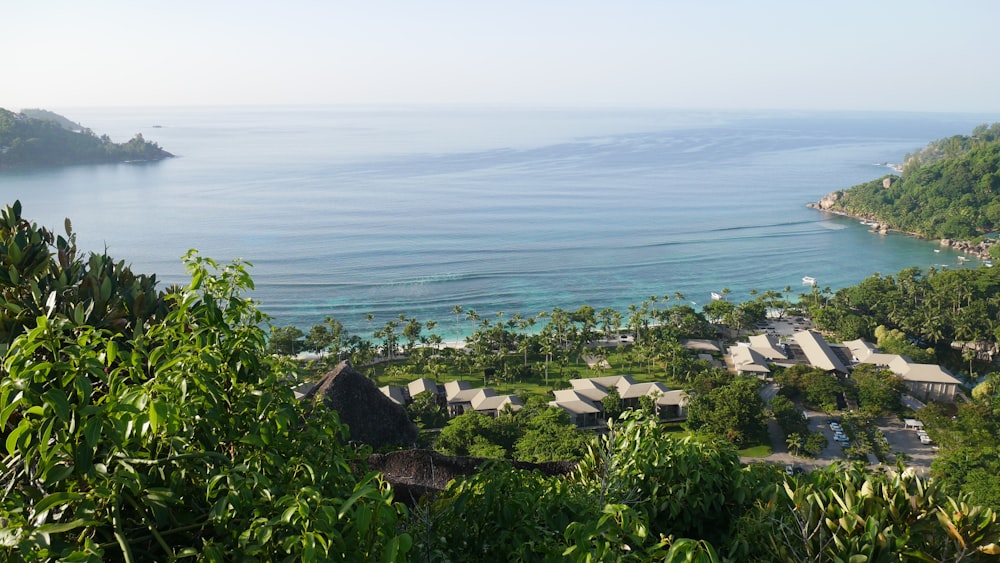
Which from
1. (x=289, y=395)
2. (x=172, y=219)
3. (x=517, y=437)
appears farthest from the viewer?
(x=172, y=219)

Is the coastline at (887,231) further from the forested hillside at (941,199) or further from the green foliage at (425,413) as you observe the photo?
the green foliage at (425,413)

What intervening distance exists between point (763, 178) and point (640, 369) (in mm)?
56960

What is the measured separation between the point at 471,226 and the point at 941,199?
118 ft

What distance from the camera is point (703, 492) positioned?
347cm

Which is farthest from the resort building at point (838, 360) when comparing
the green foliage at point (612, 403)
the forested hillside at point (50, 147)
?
the forested hillside at point (50, 147)

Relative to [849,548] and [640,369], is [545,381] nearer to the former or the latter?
[640,369]

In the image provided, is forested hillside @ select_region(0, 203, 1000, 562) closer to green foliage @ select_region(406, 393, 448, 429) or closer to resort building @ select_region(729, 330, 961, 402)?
green foliage @ select_region(406, 393, 448, 429)

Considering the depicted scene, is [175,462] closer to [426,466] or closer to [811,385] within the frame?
[426,466]

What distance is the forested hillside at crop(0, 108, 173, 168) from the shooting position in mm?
67500

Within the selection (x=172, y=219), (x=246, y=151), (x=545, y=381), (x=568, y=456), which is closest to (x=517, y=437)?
(x=568, y=456)

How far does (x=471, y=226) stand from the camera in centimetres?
4666

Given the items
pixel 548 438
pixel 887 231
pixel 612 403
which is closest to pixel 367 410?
pixel 548 438

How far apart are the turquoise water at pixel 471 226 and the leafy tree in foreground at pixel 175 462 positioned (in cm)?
2608

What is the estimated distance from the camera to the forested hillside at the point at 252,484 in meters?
1.77
